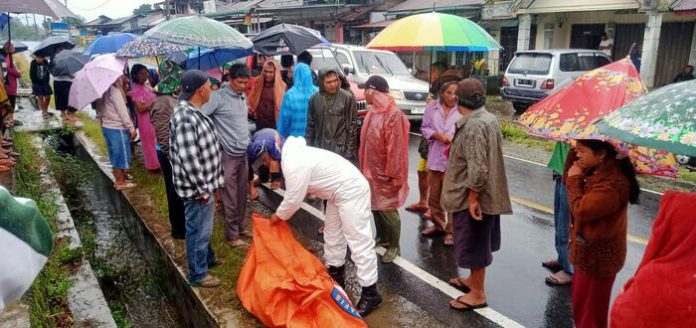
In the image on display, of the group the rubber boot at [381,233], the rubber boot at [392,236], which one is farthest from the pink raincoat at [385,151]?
the rubber boot at [381,233]

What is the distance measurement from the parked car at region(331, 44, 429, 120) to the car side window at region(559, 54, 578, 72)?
4290 mm

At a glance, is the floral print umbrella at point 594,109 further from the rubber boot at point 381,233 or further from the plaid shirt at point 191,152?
the plaid shirt at point 191,152

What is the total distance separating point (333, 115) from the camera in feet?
16.0

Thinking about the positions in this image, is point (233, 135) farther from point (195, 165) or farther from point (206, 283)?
point (206, 283)

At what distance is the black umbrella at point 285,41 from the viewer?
6.35 meters

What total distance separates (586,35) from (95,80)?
57.1ft

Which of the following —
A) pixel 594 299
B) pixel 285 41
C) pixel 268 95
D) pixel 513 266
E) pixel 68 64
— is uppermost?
pixel 285 41

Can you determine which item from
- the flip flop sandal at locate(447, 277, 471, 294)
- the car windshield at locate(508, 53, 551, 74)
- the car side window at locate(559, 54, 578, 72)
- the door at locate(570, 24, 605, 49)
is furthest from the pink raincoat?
the door at locate(570, 24, 605, 49)

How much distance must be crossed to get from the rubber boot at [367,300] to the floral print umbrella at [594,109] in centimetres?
162

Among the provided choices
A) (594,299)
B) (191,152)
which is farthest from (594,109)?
(191,152)

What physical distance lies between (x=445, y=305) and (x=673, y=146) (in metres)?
2.35

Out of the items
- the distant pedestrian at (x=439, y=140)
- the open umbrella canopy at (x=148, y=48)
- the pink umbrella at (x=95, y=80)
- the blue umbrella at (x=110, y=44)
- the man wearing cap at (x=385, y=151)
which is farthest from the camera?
the blue umbrella at (x=110, y=44)

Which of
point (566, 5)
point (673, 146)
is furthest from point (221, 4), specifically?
point (673, 146)

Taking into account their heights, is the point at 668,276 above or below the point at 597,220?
above
